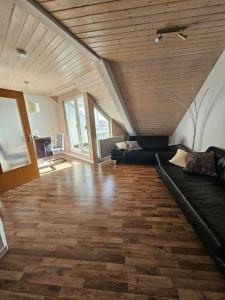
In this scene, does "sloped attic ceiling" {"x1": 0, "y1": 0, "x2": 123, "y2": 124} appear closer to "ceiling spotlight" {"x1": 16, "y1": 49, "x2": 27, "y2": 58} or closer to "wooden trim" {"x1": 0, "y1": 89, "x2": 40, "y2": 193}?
"ceiling spotlight" {"x1": 16, "y1": 49, "x2": 27, "y2": 58}

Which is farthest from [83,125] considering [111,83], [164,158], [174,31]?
[174,31]

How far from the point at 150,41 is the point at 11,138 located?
3.07 meters

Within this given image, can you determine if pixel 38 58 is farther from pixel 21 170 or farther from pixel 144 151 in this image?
pixel 144 151

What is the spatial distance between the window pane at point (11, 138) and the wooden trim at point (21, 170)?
0.25ft

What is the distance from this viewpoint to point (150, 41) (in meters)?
2.28

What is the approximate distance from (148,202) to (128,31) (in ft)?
7.54

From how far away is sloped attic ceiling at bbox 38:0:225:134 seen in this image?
5.45 feet

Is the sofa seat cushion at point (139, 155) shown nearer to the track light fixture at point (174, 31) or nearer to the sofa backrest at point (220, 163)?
the sofa backrest at point (220, 163)

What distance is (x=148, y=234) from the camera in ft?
6.33

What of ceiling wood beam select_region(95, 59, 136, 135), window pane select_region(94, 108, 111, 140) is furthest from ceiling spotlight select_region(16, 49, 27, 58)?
window pane select_region(94, 108, 111, 140)

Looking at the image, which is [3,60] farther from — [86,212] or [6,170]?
[86,212]

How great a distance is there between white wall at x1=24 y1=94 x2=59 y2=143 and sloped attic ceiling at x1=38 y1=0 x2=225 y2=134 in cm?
356

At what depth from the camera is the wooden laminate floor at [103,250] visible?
1348mm

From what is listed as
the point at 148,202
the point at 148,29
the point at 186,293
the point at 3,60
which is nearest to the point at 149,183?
the point at 148,202
